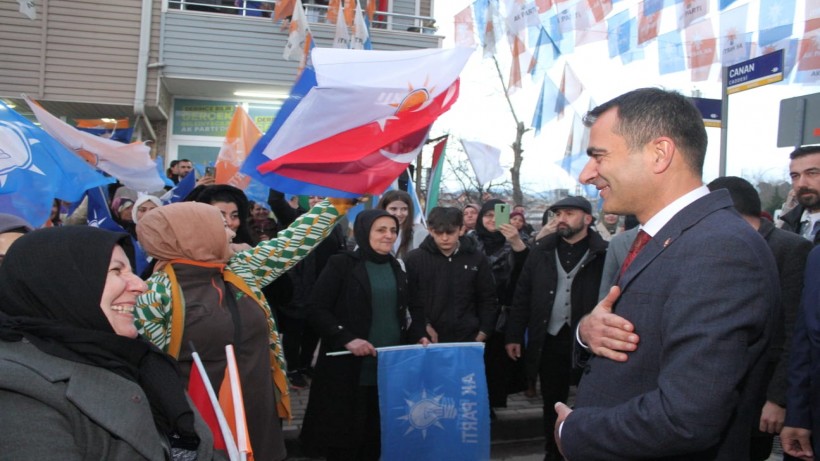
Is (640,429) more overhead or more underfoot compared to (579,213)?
more underfoot

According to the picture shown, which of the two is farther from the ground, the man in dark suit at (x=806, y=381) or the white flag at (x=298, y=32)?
the white flag at (x=298, y=32)

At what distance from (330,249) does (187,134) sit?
9.07 m

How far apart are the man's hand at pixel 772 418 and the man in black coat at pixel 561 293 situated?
1.73 m

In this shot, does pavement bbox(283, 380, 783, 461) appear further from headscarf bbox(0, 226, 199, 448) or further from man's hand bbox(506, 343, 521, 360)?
headscarf bbox(0, 226, 199, 448)

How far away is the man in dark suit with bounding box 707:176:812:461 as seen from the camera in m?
3.26

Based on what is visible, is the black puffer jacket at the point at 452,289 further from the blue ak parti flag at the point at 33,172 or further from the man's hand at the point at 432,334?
the blue ak parti flag at the point at 33,172

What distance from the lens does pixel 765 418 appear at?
128 inches

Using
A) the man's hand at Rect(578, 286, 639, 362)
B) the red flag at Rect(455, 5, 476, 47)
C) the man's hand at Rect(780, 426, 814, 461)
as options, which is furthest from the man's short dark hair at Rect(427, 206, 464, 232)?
the red flag at Rect(455, 5, 476, 47)

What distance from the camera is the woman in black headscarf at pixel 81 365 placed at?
5.21ft

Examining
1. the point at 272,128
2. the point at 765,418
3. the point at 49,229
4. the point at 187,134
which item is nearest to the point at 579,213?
the point at 765,418

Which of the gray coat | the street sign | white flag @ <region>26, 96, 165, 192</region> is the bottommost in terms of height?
the gray coat

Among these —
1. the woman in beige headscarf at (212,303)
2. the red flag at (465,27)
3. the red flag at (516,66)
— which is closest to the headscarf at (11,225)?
the woman in beige headscarf at (212,303)

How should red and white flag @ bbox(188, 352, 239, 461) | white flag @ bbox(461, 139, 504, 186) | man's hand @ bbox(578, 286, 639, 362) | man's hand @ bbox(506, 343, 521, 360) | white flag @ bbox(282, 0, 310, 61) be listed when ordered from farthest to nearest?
white flag @ bbox(282, 0, 310, 61)
white flag @ bbox(461, 139, 504, 186)
man's hand @ bbox(506, 343, 521, 360)
red and white flag @ bbox(188, 352, 239, 461)
man's hand @ bbox(578, 286, 639, 362)

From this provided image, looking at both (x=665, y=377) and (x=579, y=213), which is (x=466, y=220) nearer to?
(x=579, y=213)
